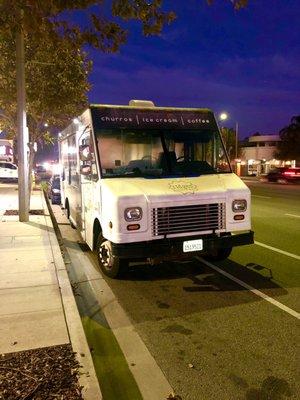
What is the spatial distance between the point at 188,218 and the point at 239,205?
1.00 metres

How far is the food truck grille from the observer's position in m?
6.36

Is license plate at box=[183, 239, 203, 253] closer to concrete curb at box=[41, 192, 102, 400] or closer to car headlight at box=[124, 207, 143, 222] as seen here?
car headlight at box=[124, 207, 143, 222]

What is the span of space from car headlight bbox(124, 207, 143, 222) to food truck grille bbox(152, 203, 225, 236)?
0.22 metres

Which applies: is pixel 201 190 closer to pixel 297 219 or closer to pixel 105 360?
pixel 105 360

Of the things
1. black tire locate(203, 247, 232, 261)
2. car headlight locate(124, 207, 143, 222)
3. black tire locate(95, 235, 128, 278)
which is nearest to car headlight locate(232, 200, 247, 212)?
black tire locate(203, 247, 232, 261)

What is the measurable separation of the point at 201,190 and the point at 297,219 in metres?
7.83

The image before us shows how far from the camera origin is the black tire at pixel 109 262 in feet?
22.6

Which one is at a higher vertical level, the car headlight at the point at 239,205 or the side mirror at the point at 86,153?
the side mirror at the point at 86,153

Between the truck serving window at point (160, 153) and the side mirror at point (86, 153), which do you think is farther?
the side mirror at point (86, 153)

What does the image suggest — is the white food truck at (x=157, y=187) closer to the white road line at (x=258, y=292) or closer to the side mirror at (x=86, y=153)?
the side mirror at (x=86, y=153)

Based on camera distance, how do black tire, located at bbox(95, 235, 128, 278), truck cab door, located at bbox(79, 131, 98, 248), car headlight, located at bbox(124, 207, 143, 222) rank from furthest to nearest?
truck cab door, located at bbox(79, 131, 98, 248) → black tire, located at bbox(95, 235, 128, 278) → car headlight, located at bbox(124, 207, 143, 222)

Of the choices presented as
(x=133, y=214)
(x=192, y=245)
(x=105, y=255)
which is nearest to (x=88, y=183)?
(x=105, y=255)

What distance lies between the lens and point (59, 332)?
184 inches

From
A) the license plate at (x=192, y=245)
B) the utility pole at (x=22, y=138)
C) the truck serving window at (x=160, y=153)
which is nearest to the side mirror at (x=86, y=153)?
the truck serving window at (x=160, y=153)
